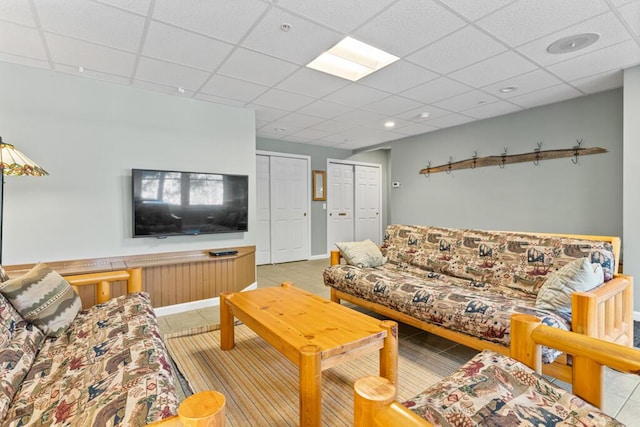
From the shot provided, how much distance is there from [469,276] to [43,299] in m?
3.11

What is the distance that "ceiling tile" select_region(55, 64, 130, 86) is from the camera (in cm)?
281

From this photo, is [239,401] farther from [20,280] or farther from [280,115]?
[280,115]

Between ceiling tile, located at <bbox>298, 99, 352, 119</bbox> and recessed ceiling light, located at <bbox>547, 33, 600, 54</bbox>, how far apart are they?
7.03 feet

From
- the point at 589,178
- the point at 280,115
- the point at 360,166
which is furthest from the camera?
the point at 360,166

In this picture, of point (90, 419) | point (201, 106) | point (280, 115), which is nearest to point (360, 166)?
point (280, 115)

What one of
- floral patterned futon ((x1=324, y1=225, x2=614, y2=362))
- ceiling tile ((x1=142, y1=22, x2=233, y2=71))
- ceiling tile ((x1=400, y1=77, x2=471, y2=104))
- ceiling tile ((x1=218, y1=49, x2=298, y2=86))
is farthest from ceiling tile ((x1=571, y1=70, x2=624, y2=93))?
ceiling tile ((x1=142, y1=22, x2=233, y2=71))

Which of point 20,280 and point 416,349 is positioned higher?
point 20,280

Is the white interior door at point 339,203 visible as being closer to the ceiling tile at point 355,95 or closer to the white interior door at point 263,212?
the white interior door at point 263,212

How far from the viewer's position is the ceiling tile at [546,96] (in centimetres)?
341

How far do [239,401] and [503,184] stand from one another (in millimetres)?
4342

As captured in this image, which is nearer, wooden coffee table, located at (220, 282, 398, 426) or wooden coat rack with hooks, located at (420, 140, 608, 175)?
wooden coffee table, located at (220, 282, 398, 426)

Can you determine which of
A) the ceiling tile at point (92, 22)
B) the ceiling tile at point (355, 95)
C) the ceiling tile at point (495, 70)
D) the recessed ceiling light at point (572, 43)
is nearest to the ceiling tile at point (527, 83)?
the ceiling tile at point (495, 70)

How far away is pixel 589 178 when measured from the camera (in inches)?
142

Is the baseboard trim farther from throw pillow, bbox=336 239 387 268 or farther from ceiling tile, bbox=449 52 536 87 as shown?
ceiling tile, bbox=449 52 536 87
